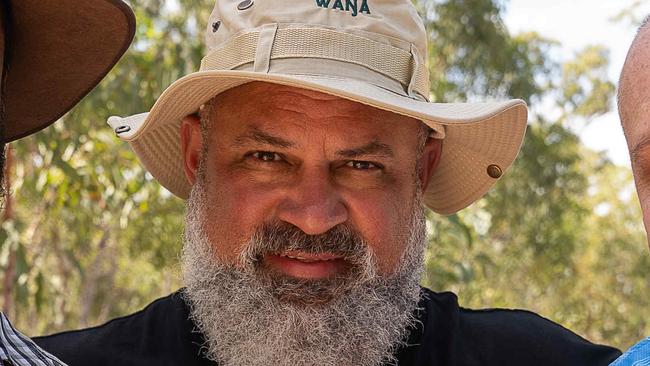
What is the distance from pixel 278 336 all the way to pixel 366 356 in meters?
0.28

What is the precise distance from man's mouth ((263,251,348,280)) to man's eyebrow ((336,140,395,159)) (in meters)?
0.29

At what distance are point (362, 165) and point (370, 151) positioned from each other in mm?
48

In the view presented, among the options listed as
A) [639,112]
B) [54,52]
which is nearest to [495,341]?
[639,112]

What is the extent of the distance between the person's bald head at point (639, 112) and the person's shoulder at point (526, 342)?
106 cm

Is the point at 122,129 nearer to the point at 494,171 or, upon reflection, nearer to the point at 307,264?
the point at 307,264

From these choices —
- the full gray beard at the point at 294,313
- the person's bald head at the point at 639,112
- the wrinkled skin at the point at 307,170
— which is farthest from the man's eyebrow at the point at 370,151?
the person's bald head at the point at 639,112

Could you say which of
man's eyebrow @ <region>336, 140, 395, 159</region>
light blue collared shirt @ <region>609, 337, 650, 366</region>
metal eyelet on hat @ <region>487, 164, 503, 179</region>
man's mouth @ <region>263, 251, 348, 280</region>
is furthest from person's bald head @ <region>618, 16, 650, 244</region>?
metal eyelet on hat @ <region>487, 164, 503, 179</region>

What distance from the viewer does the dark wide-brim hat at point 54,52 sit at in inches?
102

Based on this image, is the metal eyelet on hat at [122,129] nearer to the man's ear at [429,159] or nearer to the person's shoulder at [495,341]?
the man's ear at [429,159]

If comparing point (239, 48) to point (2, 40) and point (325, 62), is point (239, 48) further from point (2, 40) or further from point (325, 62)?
point (2, 40)

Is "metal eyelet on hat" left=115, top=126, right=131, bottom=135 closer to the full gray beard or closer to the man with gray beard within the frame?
the man with gray beard

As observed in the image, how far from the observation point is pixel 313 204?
2.82 m

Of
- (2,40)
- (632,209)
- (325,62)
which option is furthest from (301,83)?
(632,209)

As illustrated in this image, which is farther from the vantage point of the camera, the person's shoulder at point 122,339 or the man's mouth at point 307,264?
the person's shoulder at point 122,339
